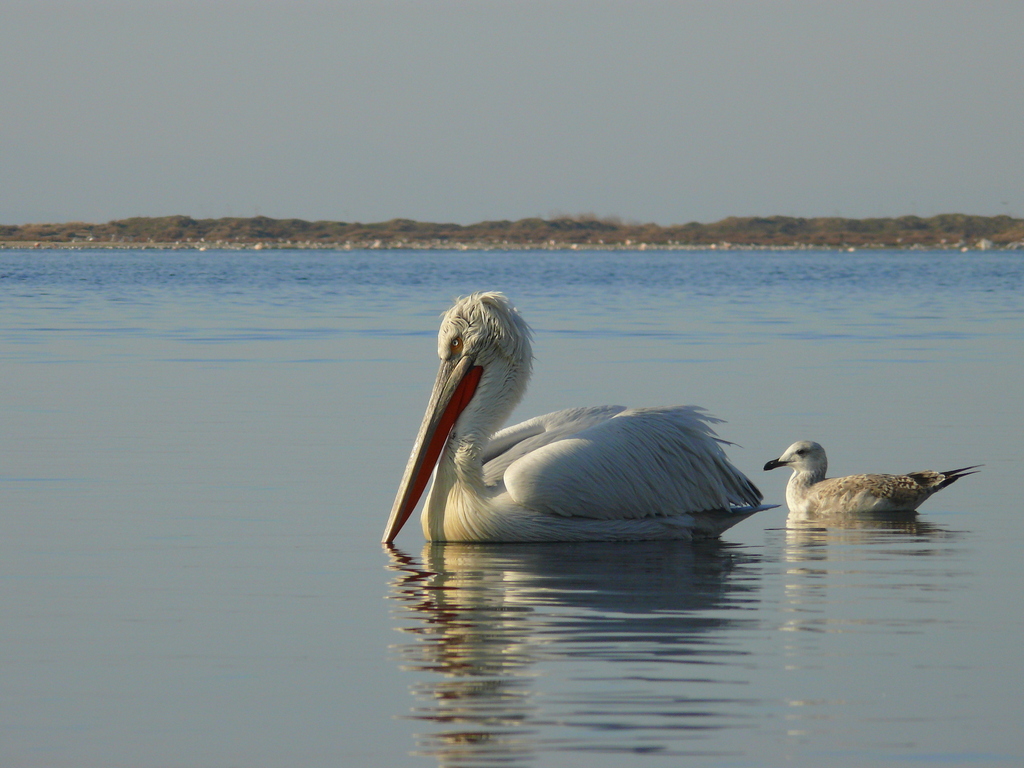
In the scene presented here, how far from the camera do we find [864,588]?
209 inches

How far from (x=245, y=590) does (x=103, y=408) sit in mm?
5492

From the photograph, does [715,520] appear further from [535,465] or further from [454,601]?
[454,601]

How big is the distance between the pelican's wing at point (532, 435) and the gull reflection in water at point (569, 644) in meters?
0.42

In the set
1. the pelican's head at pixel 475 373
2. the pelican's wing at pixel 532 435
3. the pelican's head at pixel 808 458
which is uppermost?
the pelican's head at pixel 475 373

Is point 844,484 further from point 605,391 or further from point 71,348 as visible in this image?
point 71,348

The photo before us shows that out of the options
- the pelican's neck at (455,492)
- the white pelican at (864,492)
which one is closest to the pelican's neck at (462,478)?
the pelican's neck at (455,492)

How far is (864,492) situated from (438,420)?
2250 millimetres

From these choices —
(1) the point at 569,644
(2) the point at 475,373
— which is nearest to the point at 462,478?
(2) the point at 475,373

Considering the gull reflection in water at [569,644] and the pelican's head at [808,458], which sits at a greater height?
the pelican's head at [808,458]

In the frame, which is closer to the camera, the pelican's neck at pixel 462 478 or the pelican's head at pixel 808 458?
Answer: the pelican's neck at pixel 462 478

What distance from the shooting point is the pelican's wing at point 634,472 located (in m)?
6.15

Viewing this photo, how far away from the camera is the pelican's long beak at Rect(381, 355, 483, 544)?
6387 millimetres

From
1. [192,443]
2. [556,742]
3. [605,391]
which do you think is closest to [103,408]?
[192,443]

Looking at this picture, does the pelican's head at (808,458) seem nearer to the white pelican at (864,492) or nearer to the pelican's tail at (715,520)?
the white pelican at (864,492)
